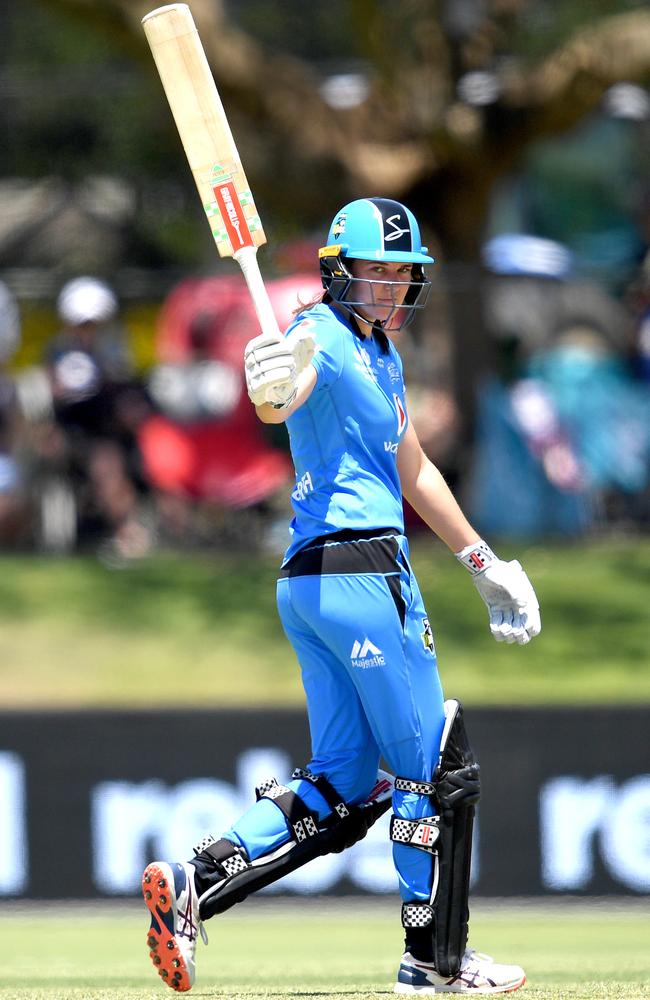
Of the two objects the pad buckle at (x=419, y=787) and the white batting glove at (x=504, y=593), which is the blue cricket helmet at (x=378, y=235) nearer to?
the white batting glove at (x=504, y=593)

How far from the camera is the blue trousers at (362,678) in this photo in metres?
5.04

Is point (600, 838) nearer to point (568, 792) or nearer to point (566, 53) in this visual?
point (568, 792)

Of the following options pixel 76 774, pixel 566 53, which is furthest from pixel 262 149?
pixel 76 774

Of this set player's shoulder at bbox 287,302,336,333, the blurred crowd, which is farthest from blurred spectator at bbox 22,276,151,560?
player's shoulder at bbox 287,302,336,333

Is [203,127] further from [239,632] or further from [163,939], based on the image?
[239,632]

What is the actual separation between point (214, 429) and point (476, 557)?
5.47 m

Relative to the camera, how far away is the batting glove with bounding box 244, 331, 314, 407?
4.70 m

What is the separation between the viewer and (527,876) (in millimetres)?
8492

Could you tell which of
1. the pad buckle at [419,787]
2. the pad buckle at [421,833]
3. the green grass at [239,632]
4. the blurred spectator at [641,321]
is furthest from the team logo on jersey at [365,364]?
the blurred spectator at [641,321]

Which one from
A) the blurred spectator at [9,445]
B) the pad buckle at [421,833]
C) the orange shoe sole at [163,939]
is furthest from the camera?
the blurred spectator at [9,445]

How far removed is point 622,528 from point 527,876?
322cm

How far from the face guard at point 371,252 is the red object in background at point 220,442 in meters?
5.43

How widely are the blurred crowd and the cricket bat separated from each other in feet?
17.5

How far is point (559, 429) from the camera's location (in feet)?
35.2
